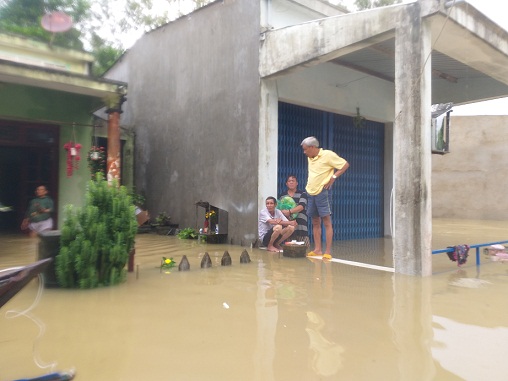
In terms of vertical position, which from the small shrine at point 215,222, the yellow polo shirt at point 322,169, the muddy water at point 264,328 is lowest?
the muddy water at point 264,328

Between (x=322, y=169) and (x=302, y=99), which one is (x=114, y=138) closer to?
(x=302, y=99)

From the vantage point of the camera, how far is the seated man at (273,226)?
6.88 meters

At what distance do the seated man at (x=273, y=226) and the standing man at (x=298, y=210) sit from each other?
0.19 m

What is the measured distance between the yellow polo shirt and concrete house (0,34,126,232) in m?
4.38

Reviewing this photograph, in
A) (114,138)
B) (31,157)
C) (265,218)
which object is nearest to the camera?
(265,218)

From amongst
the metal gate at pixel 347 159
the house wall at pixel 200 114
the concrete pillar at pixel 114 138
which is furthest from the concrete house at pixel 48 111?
the metal gate at pixel 347 159

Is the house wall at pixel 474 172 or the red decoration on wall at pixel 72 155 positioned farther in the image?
the house wall at pixel 474 172

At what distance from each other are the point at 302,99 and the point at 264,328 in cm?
561

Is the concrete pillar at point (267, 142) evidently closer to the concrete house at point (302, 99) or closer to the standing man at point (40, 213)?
the concrete house at point (302, 99)

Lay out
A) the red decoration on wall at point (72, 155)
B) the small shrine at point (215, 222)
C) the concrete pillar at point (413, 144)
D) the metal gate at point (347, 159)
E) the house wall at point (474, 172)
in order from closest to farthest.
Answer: the concrete pillar at point (413, 144)
the small shrine at point (215, 222)
the metal gate at point (347, 159)
the red decoration on wall at point (72, 155)
the house wall at point (474, 172)

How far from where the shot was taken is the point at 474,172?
1670cm

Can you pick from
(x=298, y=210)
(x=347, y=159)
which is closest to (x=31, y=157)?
(x=298, y=210)

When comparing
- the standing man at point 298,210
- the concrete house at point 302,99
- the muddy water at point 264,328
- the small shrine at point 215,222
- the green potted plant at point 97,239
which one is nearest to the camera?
the muddy water at point 264,328

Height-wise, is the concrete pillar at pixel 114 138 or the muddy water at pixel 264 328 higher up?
the concrete pillar at pixel 114 138
